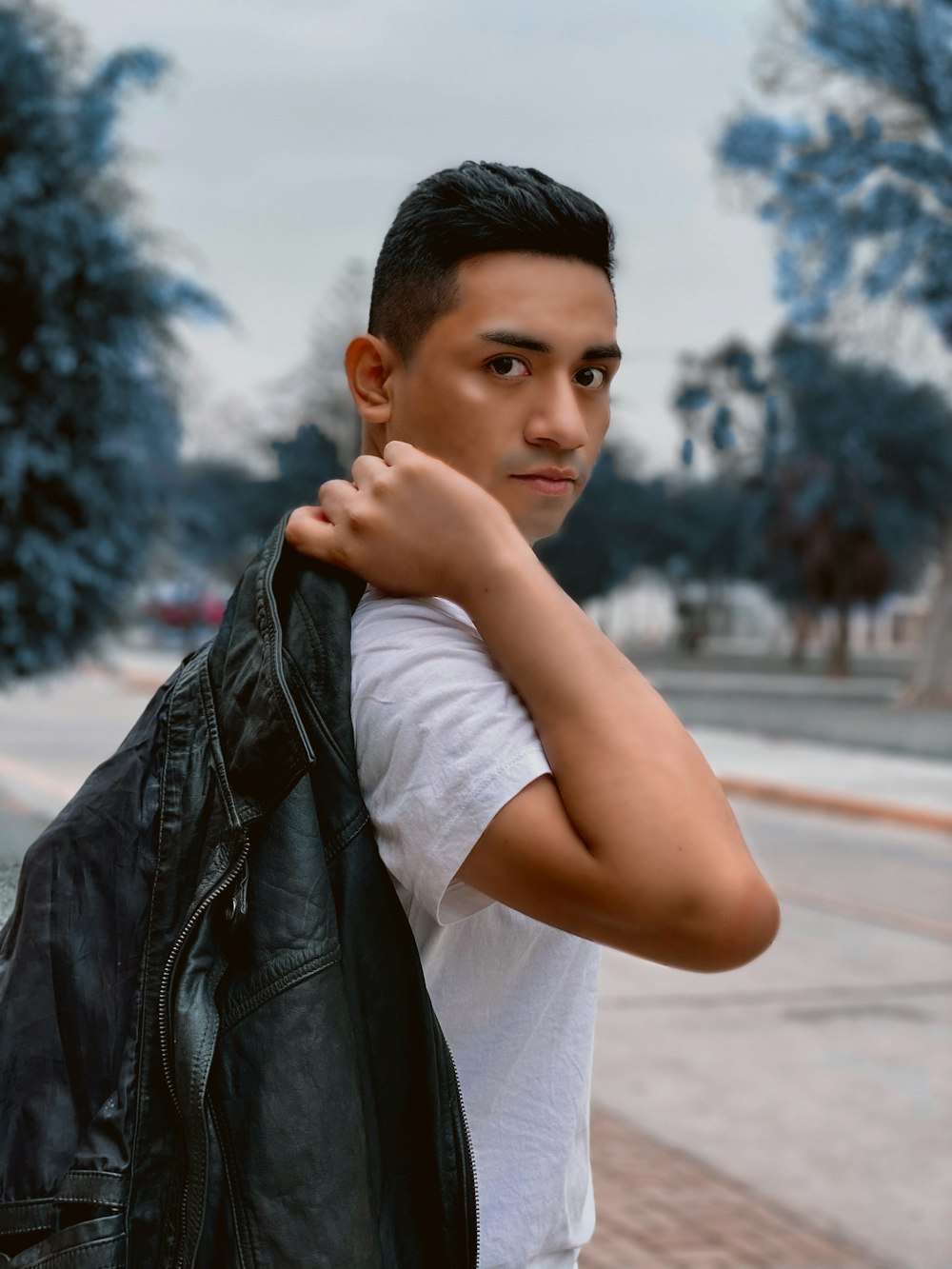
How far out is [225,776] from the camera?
1.13 m

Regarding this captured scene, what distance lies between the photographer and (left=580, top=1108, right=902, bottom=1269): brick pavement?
3.83 meters

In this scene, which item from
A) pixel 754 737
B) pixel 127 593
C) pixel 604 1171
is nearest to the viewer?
pixel 604 1171

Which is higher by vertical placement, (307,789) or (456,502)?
(456,502)

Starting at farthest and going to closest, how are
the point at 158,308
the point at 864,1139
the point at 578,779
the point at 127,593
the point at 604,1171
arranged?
the point at 127,593 → the point at 158,308 → the point at 864,1139 → the point at 604,1171 → the point at 578,779

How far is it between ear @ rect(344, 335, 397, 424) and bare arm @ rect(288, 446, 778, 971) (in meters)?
0.21

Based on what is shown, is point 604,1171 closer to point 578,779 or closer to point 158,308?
point 578,779

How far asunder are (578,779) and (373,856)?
18 cm

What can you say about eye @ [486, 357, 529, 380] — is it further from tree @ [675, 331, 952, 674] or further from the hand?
tree @ [675, 331, 952, 674]

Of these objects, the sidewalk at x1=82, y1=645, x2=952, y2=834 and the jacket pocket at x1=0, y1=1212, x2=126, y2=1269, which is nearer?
the jacket pocket at x1=0, y1=1212, x2=126, y2=1269

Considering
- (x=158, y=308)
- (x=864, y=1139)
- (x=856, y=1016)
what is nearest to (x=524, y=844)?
(x=864, y=1139)

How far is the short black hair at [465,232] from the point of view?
4.19 feet

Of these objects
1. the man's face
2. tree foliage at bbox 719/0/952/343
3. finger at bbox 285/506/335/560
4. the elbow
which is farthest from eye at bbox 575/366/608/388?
tree foliage at bbox 719/0/952/343

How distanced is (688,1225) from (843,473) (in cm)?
2679

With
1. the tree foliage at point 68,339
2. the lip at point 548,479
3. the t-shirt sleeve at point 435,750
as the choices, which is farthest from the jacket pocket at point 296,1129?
the tree foliage at point 68,339
